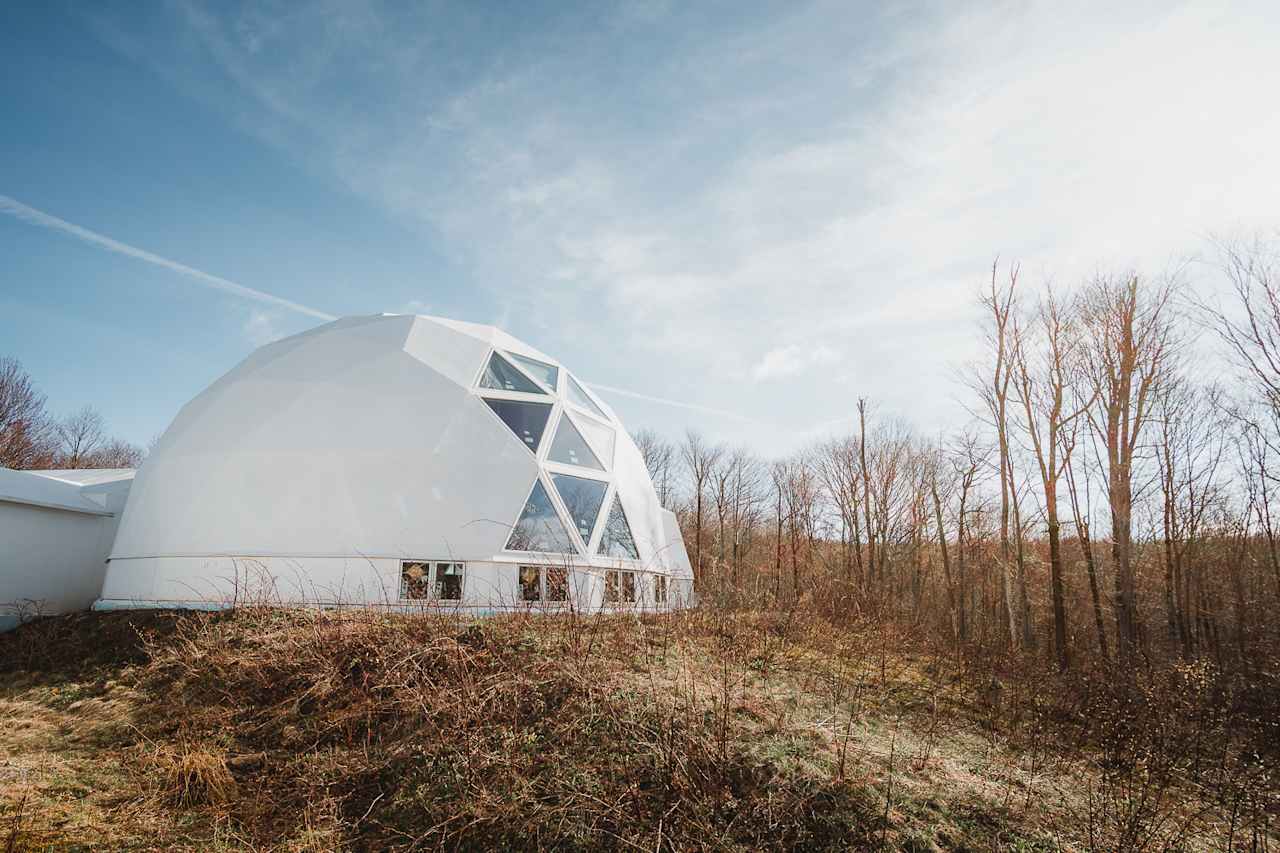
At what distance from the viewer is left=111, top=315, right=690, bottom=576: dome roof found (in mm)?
13242

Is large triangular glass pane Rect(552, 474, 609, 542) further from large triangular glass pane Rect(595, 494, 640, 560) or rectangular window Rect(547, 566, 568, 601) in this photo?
rectangular window Rect(547, 566, 568, 601)

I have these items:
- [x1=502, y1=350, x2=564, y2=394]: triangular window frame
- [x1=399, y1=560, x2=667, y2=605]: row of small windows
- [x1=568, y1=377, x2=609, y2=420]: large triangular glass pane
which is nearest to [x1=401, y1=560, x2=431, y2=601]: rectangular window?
[x1=399, y1=560, x2=667, y2=605]: row of small windows

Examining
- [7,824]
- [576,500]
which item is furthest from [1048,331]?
[7,824]

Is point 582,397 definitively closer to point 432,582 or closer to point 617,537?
point 617,537

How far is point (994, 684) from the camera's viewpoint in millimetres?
11266

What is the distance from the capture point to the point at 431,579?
41.8ft

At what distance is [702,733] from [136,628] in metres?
10.6

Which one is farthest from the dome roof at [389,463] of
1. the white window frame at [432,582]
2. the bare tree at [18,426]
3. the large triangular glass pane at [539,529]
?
the bare tree at [18,426]

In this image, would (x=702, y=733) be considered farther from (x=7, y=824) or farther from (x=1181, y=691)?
(x=1181, y=691)

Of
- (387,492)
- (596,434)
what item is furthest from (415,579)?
(596,434)

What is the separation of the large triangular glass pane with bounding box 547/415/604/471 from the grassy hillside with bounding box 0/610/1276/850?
4765 mm

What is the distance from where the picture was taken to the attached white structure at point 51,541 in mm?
15445

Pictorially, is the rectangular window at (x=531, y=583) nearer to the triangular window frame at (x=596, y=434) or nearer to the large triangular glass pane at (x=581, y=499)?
the large triangular glass pane at (x=581, y=499)

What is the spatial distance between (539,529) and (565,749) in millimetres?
7152
